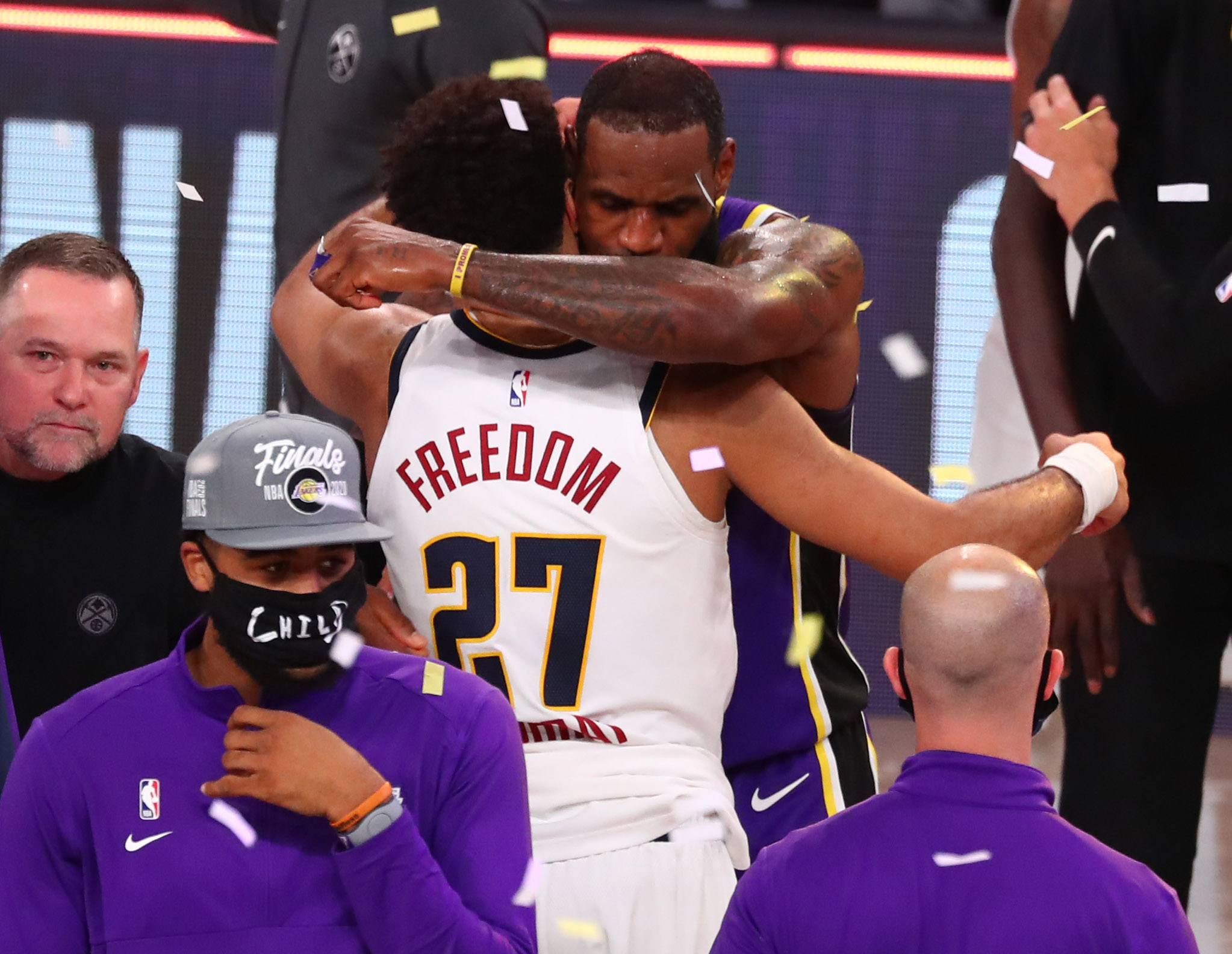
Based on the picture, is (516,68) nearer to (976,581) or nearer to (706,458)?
(706,458)

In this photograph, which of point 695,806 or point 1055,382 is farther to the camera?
point 1055,382

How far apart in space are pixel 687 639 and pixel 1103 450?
68 cm

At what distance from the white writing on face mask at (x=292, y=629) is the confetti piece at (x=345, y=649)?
0.01m

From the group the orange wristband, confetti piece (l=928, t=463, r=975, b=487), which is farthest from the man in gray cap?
confetti piece (l=928, t=463, r=975, b=487)

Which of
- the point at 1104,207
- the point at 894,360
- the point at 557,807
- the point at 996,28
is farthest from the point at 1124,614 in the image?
the point at 996,28

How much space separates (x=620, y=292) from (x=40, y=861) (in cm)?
97

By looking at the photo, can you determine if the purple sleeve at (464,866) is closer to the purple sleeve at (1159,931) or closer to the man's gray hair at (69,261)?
the purple sleeve at (1159,931)

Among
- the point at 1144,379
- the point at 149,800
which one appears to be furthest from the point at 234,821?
the point at 1144,379

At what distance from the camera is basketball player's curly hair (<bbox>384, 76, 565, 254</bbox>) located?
232 centimetres

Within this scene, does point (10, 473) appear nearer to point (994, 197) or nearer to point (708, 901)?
point (708, 901)

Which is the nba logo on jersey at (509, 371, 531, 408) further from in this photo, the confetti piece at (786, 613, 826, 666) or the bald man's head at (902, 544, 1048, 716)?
the bald man's head at (902, 544, 1048, 716)

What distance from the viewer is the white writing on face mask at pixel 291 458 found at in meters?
1.98

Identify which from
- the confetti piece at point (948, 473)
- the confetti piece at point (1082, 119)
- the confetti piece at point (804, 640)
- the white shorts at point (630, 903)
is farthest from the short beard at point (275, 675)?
the confetti piece at point (948, 473)

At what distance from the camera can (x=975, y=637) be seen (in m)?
1.73
